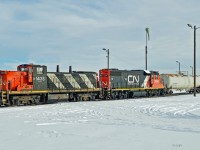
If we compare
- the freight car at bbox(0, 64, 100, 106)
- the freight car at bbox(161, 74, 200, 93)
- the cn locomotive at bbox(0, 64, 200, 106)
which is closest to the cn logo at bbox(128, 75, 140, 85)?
the cn locomotive at bbox(0, 64, 200, 106)

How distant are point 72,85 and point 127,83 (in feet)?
28.5

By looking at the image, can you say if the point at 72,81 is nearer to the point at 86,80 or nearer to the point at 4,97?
the point at 86,80

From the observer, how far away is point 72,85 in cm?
3036

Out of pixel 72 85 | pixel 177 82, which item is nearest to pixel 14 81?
pixel 72 85

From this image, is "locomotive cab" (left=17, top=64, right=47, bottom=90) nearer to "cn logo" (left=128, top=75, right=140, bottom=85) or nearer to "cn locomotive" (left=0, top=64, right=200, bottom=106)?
"cn locomotive" (left=0, top=64, right=200, bottom=106)

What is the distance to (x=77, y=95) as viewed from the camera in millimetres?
30562

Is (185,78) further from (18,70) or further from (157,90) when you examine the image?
(18,70)

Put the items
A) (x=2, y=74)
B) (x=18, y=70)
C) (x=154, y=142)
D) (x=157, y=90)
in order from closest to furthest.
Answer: (x=154, y=142) → (x=2, y=74) → (x=18, y=70) → (x=157, y=90)

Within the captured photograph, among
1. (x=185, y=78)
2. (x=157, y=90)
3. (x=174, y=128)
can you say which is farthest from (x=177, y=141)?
(x=185, y=78)

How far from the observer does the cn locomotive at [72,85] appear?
24.9 metres

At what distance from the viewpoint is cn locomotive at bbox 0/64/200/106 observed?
979 inches

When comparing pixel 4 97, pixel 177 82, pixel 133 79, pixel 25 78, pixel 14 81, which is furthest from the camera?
pixel 177 82

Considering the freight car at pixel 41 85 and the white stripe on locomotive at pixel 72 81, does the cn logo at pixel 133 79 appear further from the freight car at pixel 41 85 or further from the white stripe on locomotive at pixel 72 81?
the white stripe on locomotive at pixel 72 81

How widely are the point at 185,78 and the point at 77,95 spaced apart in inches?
983
